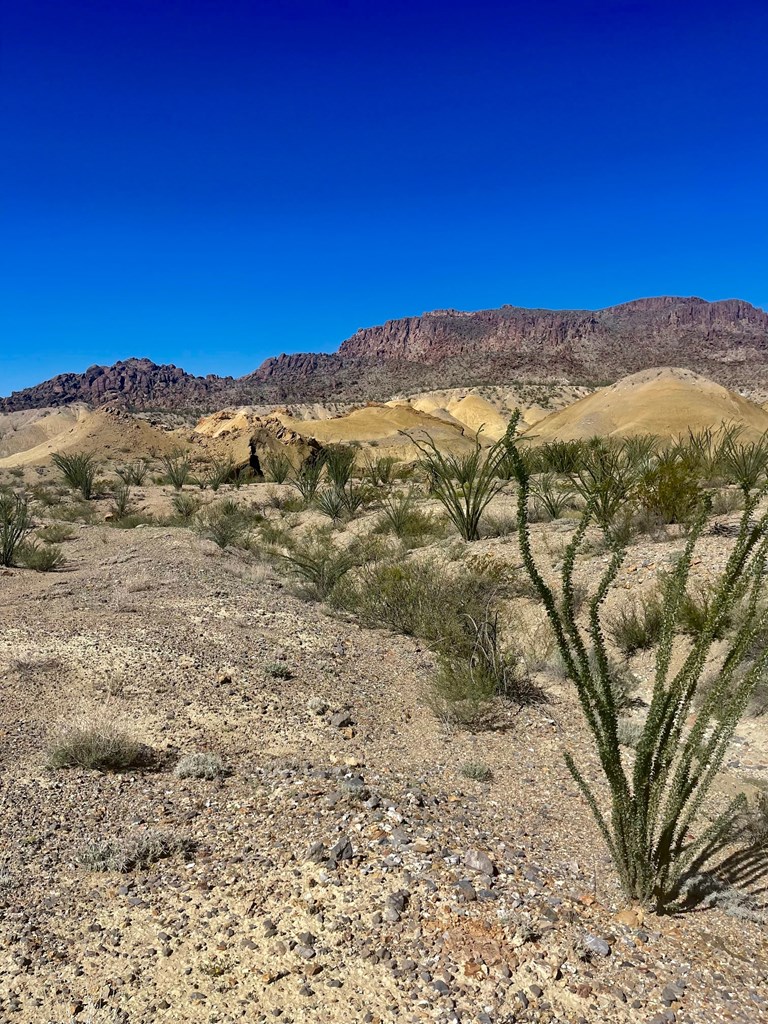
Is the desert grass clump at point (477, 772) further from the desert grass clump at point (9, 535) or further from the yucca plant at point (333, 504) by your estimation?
the yucca plant at point (333, 504)

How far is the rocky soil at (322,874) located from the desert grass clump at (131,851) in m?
0.05

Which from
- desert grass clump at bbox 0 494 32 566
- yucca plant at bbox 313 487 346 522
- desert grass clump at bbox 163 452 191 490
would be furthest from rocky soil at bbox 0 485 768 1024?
desert grass clump at bbox 163 452 191 490

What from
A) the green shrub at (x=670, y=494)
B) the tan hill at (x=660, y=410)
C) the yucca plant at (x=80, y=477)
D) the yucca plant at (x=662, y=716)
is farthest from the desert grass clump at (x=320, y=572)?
the tan hill at (x=660, y=410)

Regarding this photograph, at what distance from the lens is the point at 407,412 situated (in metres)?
44.4

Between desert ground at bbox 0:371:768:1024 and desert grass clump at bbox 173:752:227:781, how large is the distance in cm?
2

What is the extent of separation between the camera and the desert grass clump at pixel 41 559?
1138cm

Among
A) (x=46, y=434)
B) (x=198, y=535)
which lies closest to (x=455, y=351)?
(x=46, y=434)

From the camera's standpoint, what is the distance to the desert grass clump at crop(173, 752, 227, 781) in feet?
14.4

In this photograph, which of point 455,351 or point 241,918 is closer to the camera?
point 241,918

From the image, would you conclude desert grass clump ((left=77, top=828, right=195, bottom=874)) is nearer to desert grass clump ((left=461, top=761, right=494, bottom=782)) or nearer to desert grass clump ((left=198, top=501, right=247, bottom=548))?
desert grass clump ((left=461, top=761, right=494, bottom=782))

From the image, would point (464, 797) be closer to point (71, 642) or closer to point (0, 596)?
point (71, 642)

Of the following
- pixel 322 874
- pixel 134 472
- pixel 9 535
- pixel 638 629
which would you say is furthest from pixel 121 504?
pixel 322 874

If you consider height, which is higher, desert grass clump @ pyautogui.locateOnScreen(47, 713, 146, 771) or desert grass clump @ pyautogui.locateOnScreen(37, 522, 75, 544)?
desert grass clump @ pyautogui.locateOnScreen(37, 522, 75, 544)

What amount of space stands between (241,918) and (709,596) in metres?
5.62
